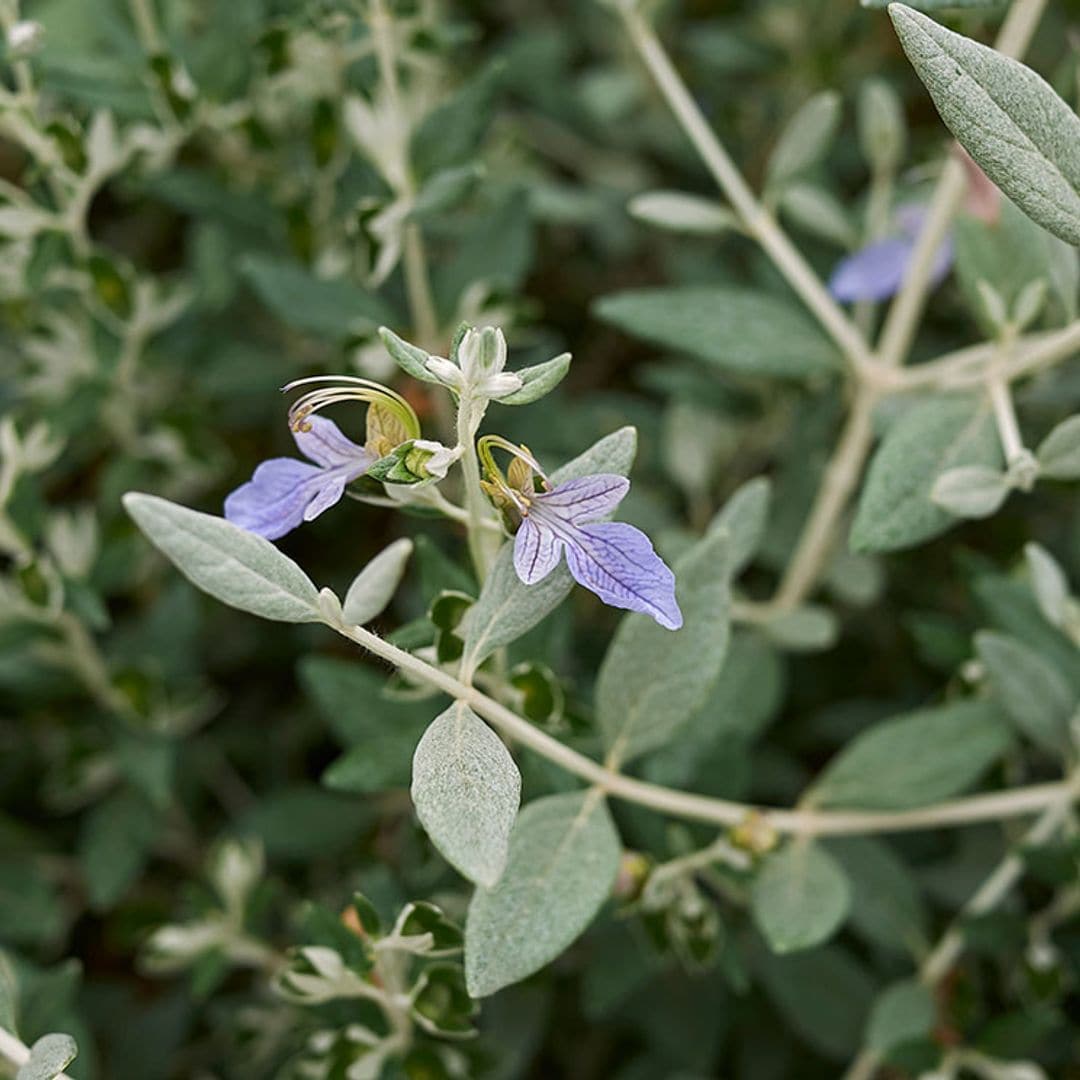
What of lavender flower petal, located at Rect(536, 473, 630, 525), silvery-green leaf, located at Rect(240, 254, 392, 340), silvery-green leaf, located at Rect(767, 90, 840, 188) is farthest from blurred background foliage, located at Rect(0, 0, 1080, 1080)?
lavender flower petal, located at Rect(536, 473, 630, 525)

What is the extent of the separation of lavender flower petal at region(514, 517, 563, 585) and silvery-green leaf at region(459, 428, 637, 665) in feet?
0.11

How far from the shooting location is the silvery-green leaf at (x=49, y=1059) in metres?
0.84

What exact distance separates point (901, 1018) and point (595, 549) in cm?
68

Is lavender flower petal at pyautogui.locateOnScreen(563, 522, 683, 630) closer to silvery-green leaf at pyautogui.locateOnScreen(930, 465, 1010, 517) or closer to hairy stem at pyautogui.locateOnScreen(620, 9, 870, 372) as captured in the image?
silvery-green leaf at pyautogui.locateOnScreen(930, 465, 1010, 517)

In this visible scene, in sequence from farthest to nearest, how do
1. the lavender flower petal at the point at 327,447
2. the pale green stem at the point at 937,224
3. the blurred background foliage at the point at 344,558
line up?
the blurred background foliage at the point at 344,558, the pale green stem at the point at 937,224, the lavender flower petal at the point at 327,447

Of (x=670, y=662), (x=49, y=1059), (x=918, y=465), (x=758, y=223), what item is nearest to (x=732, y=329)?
(x=758, y=223)

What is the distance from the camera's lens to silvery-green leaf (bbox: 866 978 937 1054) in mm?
1251

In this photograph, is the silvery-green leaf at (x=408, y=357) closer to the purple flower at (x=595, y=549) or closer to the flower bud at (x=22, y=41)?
the purple flower at (x=595, y=549)

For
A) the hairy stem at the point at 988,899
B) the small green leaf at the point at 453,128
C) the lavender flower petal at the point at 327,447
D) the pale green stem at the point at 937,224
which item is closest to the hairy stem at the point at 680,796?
the hairy stem at the point at 988,899

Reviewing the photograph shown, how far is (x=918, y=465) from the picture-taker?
1.12 metres

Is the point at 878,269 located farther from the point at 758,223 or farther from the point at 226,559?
the point at 226,559

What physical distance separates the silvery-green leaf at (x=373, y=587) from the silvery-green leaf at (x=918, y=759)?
54cm

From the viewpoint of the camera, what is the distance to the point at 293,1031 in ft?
4.63

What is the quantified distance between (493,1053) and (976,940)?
459 millimetres
